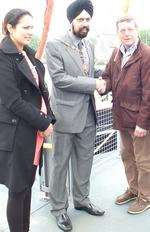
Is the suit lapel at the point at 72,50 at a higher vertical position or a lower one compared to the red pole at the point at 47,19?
lower

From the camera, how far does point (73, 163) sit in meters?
2.73

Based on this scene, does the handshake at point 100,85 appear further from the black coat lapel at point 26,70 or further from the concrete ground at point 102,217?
the concrete ground at point 102,217

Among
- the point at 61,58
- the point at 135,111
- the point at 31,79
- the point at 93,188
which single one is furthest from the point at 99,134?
the point at 31,79

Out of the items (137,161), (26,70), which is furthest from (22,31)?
(137,161)

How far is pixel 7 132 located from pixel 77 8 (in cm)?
88

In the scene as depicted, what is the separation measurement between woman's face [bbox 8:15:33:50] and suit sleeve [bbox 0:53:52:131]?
0.12m

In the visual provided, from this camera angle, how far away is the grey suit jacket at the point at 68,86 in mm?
2393

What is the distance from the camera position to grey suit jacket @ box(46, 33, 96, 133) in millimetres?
2393

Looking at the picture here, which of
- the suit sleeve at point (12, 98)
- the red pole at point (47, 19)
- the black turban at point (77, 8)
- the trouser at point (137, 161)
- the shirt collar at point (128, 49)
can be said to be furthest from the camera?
the red pole at point (47, 19)

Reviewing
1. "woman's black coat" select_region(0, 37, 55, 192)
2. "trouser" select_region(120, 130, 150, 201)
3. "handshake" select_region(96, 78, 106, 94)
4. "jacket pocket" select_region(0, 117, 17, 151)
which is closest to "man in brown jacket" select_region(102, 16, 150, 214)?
"trouser" select_region(120, 130, 150, 201)

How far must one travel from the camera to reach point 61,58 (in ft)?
7.88

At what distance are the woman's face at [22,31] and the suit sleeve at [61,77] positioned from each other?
38cm

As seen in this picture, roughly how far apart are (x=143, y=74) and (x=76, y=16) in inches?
21.7

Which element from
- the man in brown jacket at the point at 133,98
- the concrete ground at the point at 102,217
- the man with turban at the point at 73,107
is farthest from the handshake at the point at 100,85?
the concrete ground at the point at 102,217
